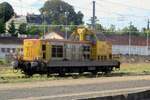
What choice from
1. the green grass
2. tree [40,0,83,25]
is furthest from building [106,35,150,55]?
the green grass

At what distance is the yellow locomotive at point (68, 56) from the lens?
33.1 metres

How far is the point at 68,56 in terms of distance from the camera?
35.8 meters

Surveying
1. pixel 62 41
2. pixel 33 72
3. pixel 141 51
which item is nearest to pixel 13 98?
pixel 33 72

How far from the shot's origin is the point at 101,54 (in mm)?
38000

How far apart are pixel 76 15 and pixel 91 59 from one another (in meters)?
132

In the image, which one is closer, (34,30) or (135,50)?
(135,50)

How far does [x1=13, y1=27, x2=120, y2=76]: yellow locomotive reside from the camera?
33094 millimetres

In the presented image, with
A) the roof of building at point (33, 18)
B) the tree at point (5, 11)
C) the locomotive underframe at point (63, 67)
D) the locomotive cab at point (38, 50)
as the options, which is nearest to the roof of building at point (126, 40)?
the tree at point (5, 11)

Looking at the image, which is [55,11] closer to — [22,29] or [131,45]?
[22,29]

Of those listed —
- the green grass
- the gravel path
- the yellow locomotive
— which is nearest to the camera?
the gravel path

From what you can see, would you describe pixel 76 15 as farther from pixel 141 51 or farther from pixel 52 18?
pixel 141 51

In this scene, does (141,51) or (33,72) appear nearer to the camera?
(33,72)

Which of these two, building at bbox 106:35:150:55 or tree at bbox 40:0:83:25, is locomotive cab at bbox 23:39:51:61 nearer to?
building at bbox 106:35:150:55

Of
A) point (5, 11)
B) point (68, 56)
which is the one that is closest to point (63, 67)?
point (68, 56)
